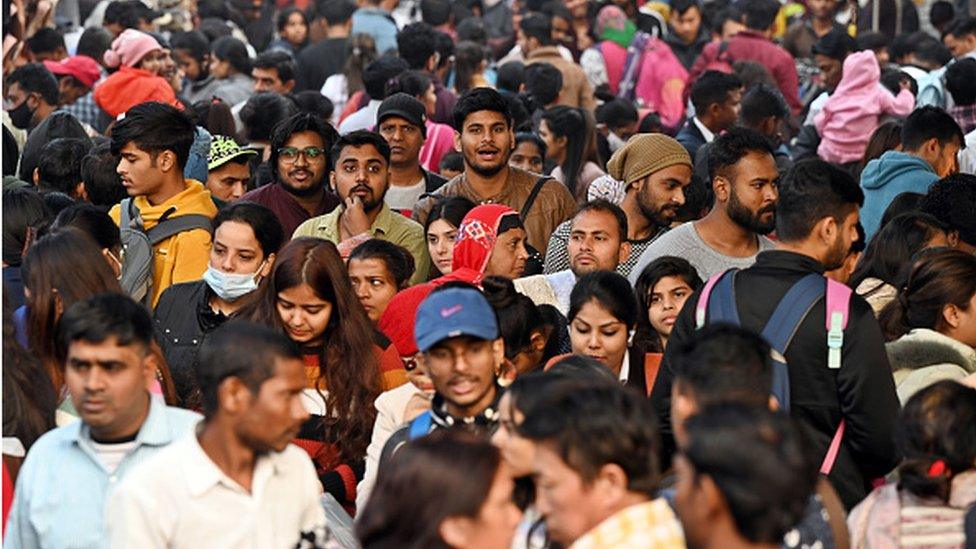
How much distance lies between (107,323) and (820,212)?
2327 millimetres

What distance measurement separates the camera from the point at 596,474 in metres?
4.98

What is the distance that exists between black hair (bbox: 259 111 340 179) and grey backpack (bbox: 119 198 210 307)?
1.07m

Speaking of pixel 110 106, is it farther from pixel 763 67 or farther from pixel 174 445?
pixel 174 445

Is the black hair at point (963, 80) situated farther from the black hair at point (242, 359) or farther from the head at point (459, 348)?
the black hair at point (242, 359)

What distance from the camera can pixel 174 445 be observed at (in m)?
5.41

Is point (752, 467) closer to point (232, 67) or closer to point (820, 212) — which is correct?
point (820, 212)

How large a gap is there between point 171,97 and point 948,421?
761cm

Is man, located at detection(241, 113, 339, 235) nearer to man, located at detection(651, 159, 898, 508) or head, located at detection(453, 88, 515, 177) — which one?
head, located at detection(453, 88, 515, 177)

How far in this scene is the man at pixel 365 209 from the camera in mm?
9344

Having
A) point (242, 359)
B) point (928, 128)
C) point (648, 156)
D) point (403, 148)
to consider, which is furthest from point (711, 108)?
point (242, 359)

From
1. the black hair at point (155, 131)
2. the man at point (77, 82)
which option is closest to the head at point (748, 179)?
the black hair at point (155, 131)

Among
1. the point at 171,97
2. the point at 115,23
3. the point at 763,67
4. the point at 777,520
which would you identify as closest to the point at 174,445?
the point at 777,520

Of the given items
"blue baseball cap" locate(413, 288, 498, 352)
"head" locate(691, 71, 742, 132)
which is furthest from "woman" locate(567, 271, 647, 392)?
"head" locate(691, 71, 742, 132)

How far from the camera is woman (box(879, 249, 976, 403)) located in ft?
23.1
